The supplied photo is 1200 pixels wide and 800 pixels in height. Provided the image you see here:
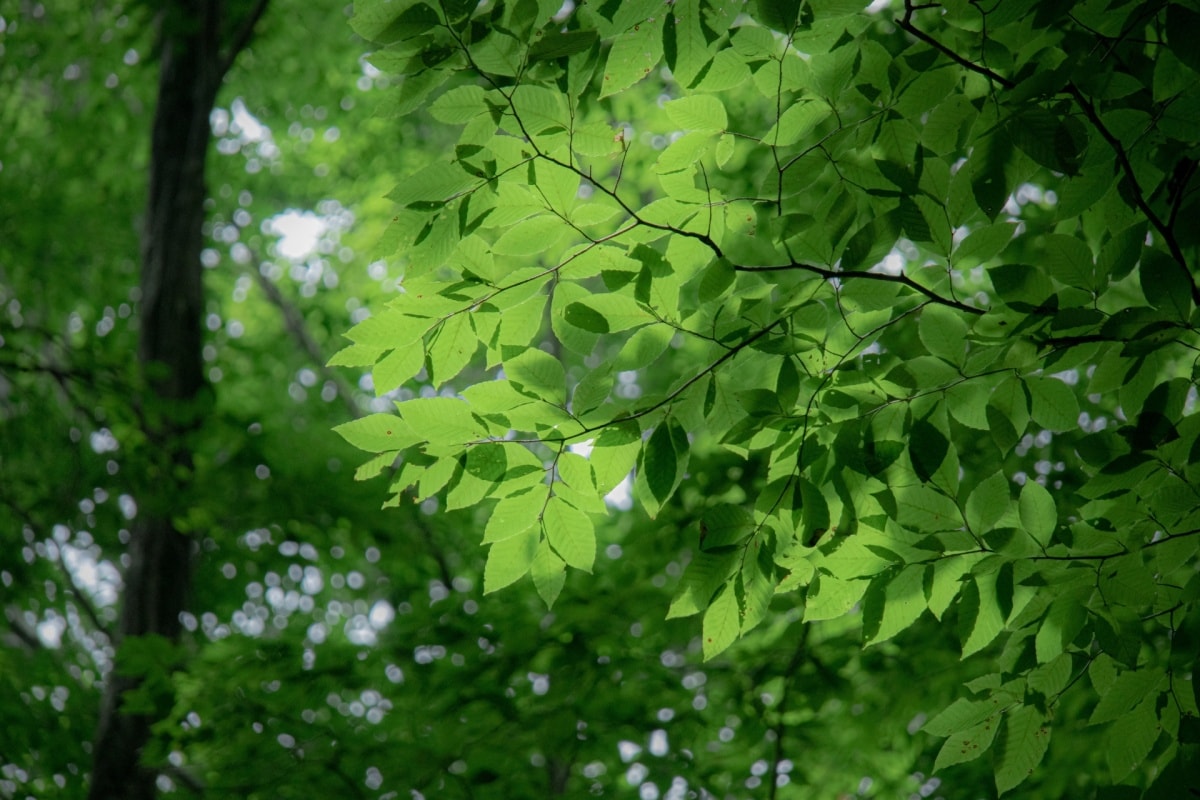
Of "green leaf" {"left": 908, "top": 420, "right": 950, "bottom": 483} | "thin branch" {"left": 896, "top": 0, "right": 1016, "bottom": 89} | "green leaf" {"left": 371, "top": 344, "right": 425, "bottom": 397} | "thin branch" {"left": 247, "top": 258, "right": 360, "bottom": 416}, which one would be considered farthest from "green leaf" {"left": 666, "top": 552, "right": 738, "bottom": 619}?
"thin branch" {"left": 247, "top": 258, "right": 360, "bottom": 416}

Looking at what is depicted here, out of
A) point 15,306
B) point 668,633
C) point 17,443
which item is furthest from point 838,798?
point 15,306

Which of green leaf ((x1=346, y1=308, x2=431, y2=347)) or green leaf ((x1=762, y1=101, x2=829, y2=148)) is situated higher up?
green leaf ((x1=762, y1=101, x2=829, y2=148))

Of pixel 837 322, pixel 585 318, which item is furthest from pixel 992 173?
pixel 585 318

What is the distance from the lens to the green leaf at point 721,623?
5.34 ft

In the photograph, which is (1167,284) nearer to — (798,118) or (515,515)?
(798,118)

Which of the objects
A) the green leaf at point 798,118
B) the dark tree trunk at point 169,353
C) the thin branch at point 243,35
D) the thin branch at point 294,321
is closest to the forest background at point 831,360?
the green leaf at point 798,118

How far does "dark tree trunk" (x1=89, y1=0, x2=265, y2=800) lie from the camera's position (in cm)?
441

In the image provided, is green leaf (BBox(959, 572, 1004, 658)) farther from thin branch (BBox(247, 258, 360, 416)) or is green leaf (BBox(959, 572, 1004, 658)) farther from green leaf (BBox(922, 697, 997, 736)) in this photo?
thin branch (BBox(247, 258, 360, 416))

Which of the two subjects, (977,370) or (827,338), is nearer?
(977,370)

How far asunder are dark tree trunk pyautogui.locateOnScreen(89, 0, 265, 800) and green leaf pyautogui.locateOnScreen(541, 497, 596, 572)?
357 centimetres

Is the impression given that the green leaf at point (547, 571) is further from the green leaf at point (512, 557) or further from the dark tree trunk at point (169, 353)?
the dark tree trunk at point (169, 353)

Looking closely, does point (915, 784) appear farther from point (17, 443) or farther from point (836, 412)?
point (17, 443)

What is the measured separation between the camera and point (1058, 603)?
162 centimetres

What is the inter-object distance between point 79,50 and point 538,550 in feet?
24.6
